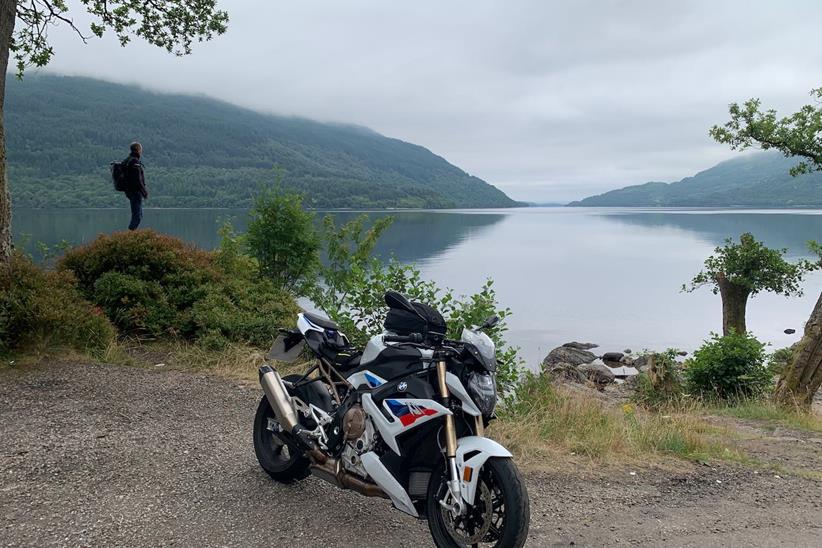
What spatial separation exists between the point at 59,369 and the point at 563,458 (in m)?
5.51

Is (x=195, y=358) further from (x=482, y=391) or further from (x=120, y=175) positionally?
(x=482, y=391)

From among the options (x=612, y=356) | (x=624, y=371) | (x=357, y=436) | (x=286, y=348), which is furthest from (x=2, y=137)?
(x=612, y=356)

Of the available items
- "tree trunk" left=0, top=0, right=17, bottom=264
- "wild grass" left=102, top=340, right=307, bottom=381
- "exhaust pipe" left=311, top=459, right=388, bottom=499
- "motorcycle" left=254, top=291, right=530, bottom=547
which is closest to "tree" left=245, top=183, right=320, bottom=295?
"wild grass" left=102, top=340, right=307, bottom=381

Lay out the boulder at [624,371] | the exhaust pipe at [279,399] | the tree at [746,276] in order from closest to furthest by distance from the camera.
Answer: the exhaust pipe at [279,399], the boulder at [624,371], the tree at [746,276]

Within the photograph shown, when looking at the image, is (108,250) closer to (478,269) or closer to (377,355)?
(377,355)

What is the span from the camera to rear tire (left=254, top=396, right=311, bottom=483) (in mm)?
4270

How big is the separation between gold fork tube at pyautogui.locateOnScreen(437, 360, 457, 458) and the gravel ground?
2.66 ft

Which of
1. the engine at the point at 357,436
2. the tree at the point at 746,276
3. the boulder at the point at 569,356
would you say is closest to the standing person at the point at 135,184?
the engine at the point at 357,436

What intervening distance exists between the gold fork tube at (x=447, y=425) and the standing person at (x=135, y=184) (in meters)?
9.85

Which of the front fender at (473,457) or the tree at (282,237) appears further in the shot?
the tree at (282,237)

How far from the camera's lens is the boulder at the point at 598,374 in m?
18.4

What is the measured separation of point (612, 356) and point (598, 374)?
6.26m

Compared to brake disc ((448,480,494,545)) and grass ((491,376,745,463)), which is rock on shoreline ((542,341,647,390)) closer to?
grass ((491,376,745,463))

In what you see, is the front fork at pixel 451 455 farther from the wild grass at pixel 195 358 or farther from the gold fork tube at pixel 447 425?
the wild grass at pixel 195 358
